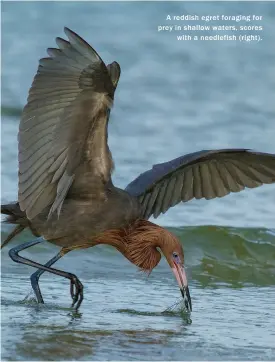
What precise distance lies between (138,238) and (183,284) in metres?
0.54

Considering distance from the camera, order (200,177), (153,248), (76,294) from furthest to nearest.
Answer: (200,177)
(153,248)
(76,294)

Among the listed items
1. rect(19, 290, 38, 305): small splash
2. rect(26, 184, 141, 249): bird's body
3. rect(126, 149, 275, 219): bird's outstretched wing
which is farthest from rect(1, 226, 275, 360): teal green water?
rect(126, 149, 275, 219): bird's outstretched wing

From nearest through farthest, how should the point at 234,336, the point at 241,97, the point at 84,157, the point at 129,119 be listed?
the point at 234,336 < the point at 84,157 < the point at 129,119 < the point at 241,97

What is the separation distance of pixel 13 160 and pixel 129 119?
2426 millimetres

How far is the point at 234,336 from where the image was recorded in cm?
736

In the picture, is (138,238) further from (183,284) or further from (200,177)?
(200,177)

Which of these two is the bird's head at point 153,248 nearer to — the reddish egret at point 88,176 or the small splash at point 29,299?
the reddish egret at point 88,176

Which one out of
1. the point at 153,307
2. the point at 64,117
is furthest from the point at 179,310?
the point at 64,117

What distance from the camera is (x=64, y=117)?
7.47m

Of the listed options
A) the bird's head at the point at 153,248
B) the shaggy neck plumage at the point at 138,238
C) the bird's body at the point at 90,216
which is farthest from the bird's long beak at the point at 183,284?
the bird's body at the point at 90,216

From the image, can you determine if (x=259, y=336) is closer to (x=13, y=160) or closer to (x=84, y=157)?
(x=84, y=157)

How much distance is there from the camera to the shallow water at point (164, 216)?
719 cm

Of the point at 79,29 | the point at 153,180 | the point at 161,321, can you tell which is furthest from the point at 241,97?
the point at 161,321

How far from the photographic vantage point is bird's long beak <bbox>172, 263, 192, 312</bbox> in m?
8.03
